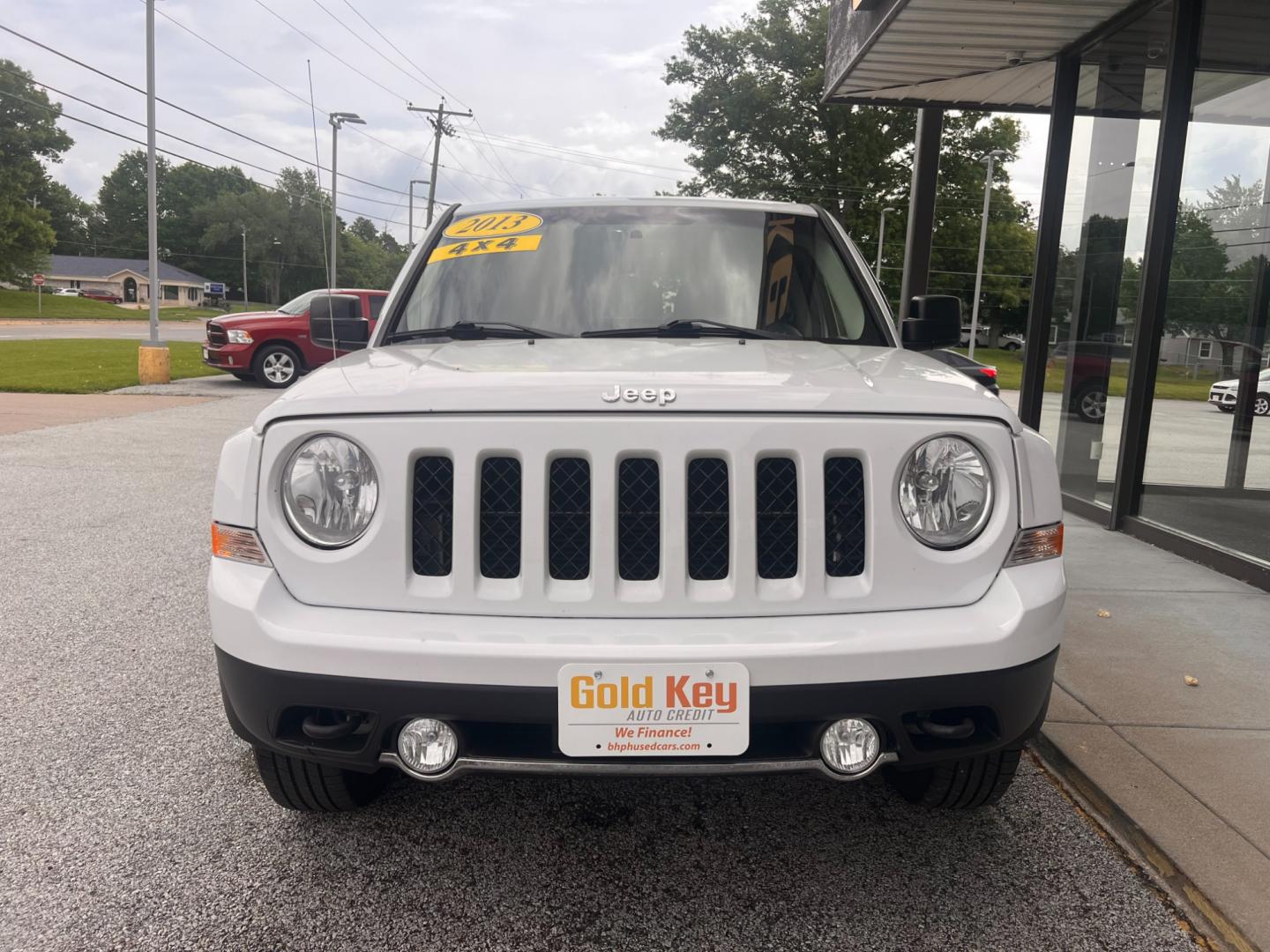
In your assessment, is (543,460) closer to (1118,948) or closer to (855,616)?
(855,616)

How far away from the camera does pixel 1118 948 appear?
85.8 inches

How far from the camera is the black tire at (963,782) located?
248 centimetres

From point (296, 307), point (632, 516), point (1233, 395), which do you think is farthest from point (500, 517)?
point (296, 307)

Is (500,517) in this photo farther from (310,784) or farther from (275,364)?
(275,364)

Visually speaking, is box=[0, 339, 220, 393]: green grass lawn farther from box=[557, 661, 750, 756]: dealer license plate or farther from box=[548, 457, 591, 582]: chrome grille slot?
box=[557, 661, 750, 756]: dealer license plate

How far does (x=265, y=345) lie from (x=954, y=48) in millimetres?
12130

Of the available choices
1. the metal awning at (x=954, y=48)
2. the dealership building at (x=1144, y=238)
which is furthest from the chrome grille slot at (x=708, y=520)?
the metal awning at (x=954, y=48)

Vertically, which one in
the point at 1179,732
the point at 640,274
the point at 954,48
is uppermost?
the point at 954,48

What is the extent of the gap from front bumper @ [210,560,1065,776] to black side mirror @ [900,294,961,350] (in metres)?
1.58

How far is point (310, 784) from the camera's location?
245 cm

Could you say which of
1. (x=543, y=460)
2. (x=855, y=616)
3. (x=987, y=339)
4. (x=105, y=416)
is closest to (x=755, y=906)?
(x=855, y=616)

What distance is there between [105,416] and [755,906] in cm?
1183

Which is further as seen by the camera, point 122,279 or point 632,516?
point 122,279

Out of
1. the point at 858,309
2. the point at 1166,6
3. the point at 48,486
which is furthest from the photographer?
the point at 48,486
